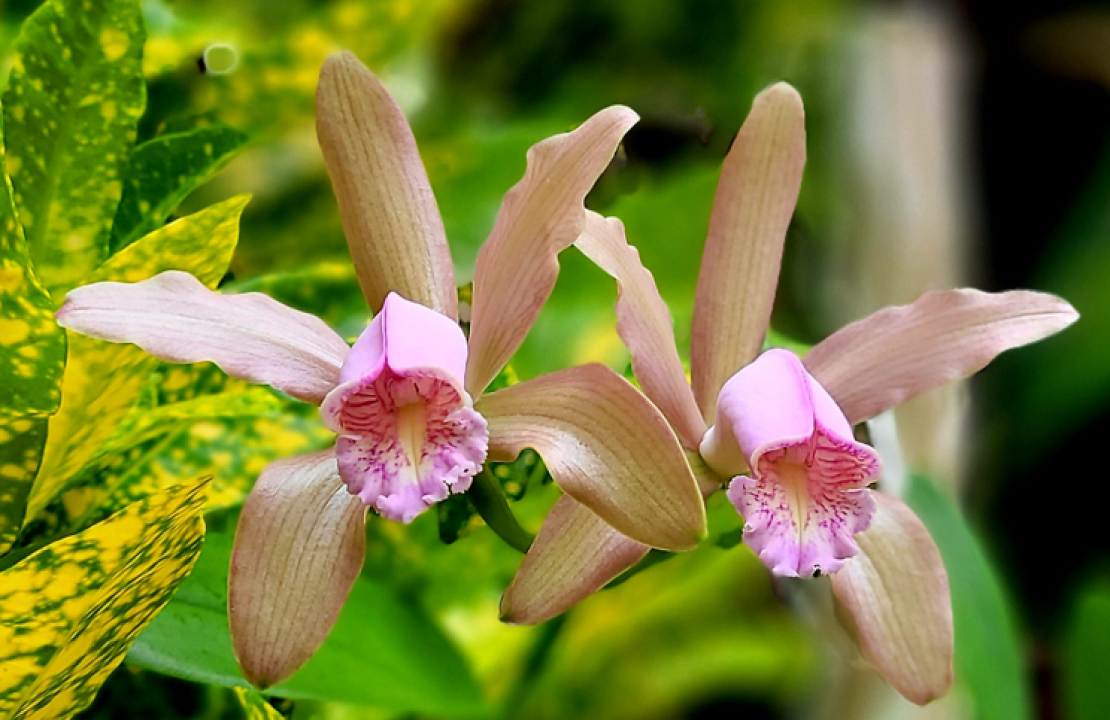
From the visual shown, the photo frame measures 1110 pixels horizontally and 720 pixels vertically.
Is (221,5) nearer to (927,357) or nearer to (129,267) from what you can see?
(129,267)

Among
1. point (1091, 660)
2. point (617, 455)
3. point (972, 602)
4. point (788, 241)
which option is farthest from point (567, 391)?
point (1091, 660)

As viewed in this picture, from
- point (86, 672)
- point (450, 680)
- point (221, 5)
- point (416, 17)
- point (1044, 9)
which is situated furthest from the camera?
point (1044, 9)

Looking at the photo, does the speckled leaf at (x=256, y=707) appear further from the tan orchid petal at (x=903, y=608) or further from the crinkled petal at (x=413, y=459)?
the tan orchid petal at (x=903, y=608)

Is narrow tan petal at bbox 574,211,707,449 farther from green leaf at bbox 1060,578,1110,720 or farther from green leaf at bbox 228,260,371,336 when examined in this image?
green leaf at bbox 1060,578,1110,720

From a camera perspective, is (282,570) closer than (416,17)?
Result: Yes


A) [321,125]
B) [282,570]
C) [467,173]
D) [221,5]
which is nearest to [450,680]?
[282,570]

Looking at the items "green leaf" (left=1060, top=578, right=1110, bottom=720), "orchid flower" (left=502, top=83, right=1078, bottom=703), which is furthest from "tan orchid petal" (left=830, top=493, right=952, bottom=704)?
"green leaf" (left=1060, top=578, right=1110, bottom=720)

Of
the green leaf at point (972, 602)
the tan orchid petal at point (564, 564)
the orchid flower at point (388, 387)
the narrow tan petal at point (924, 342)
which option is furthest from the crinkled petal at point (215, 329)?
the green leaf at point (972, 602)
